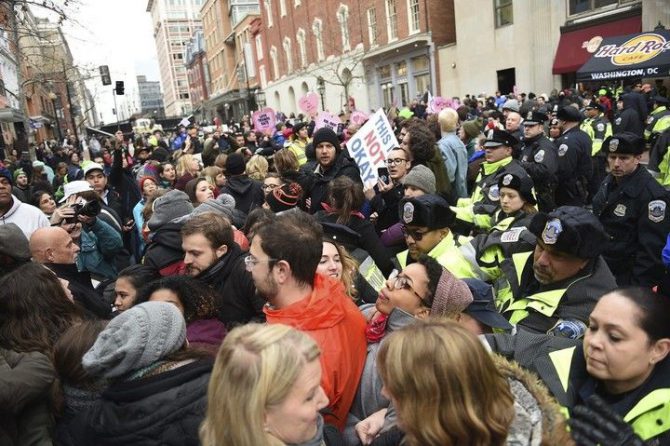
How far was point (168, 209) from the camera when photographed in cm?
438

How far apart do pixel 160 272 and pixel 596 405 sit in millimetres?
2780

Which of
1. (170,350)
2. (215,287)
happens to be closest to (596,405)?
(170,350)

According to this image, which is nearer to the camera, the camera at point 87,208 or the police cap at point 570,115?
the camera at point 87,208

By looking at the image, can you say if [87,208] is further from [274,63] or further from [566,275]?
[274,63]

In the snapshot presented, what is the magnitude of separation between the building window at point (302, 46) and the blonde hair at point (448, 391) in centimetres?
4169

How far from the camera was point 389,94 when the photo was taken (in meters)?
32.4

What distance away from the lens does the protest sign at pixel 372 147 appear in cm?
584

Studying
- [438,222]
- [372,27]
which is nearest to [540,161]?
[438,222]

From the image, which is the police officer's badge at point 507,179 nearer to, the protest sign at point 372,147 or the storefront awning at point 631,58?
the protest sign at point 372,147

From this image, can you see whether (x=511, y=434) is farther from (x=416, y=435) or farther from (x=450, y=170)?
(x=450, y=170)

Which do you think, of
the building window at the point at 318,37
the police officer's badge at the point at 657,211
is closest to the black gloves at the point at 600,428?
the police officer's badge at the point at 657,211

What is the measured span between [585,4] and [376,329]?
2205cm

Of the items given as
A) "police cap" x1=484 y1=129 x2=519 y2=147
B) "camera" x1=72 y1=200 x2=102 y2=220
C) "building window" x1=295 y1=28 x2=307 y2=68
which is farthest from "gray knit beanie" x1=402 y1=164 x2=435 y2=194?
"building window" x1=295 y1=28 x2=307 y2=68

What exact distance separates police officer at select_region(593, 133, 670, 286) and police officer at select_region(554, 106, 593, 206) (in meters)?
1.66
